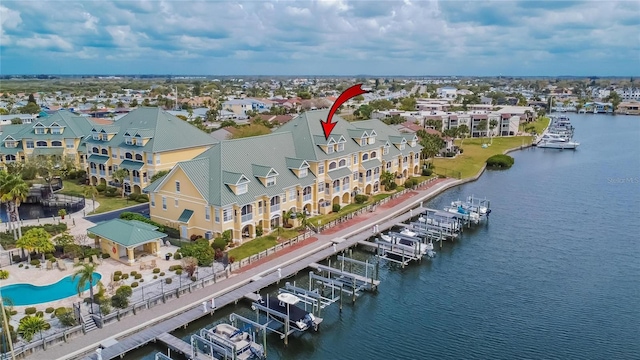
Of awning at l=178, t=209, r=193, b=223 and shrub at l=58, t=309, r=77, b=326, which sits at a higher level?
awning at l=178, t=209, r=193, b=223

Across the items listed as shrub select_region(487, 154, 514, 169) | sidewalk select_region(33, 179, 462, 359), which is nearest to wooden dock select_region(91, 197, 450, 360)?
sidewalk select_region(33, 179, 462, 359)

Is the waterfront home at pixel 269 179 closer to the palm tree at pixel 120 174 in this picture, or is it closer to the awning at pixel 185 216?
the awning at pixel 185 216

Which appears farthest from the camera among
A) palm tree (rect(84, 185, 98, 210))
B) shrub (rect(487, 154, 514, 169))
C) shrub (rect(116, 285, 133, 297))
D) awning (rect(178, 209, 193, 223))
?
shrub (rect(487, 154, 514, 169))

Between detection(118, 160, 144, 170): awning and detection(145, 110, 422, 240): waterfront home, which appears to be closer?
detection(145, 110, 422, 240): waterfront home

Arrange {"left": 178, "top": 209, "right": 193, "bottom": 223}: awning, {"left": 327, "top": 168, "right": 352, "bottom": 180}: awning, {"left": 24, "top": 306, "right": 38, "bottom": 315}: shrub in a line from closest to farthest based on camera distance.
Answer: {"left": 24, "top": 306, "right": 38, "bottom": 315}: shrub → {"left": 178, "top": 209, "right": 193, "bottom": 223}: awning → {"left": 327, "top": 168, "right": 352, "bottom": 180}: awning

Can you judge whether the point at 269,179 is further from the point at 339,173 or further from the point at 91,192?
the point at 91,192

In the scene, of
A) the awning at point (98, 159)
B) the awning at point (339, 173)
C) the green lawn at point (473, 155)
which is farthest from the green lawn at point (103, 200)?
the green lawn at point (473, 155)

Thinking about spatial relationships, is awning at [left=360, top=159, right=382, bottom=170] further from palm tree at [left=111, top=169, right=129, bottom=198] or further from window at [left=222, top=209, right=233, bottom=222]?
palm tree at [left=111, top=169, right=129, bottom=198]
